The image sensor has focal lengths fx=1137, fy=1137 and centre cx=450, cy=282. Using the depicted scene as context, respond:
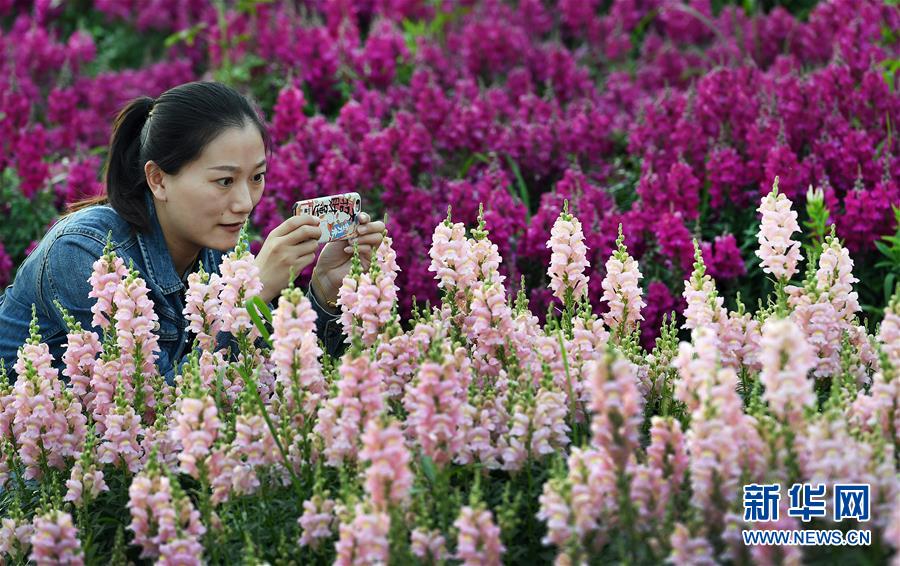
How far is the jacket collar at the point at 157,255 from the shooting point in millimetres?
4277

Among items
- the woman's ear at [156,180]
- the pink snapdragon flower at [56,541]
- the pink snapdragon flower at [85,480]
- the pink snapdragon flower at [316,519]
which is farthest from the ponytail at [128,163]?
the pink snapdragon flower at [316,519]

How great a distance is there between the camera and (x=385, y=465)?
2.39m

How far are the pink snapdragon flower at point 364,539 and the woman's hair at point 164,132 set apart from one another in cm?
207

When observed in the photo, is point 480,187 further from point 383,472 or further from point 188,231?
point 383,472

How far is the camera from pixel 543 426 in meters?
2.79

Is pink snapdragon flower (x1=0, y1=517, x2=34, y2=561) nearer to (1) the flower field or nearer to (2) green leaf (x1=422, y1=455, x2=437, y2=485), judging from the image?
(1) the flower field

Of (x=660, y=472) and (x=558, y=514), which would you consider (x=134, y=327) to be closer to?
(x=558, y=514)

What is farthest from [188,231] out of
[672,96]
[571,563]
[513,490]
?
[672,96]

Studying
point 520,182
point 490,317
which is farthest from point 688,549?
point 520,182

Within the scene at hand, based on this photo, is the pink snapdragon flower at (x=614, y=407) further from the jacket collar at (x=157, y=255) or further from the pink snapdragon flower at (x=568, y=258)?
the jacket collar at (x=157, y=255)

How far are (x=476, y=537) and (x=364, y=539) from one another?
24 cm

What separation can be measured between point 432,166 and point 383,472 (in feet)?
12.1

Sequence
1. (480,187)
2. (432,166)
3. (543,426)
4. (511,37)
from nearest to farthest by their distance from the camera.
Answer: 1. (543,426)
2. (480,187)
3. (432,166)
4. (511,37)

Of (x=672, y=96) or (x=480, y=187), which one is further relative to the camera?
(x=672, y=96)
